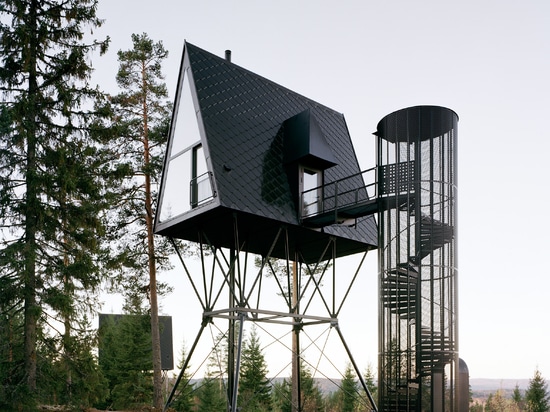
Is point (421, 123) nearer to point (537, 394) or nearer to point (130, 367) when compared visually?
point (130, 367)

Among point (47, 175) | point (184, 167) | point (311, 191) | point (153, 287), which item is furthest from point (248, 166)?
point (153, 287)

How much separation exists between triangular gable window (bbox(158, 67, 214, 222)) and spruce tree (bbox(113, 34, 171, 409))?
406cm

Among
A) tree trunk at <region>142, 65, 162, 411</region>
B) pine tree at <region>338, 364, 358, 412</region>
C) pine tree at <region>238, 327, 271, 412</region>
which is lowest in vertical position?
pine tree at <region>338, 364, 358, 412</region>

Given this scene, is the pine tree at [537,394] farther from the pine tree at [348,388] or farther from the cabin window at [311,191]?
the cabin window at [311,191]

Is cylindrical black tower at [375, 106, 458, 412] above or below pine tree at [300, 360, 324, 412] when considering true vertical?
above

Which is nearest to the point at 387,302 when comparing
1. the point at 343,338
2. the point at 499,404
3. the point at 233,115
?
the point at 343,338

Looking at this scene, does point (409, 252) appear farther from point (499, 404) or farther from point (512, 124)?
point (499, 404)

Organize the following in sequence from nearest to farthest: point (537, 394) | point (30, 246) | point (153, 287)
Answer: point (30, 246), point (153, 287), point (537, 394)

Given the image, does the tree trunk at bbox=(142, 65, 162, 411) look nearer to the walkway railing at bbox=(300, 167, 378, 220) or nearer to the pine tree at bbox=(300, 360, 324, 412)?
the walkway railing at bbox=(300, 167, 378, 220)

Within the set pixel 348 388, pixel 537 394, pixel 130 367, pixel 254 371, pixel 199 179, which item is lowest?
pixel 348 388

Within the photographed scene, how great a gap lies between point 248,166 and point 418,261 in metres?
4.51

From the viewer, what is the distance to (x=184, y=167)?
51.5ft

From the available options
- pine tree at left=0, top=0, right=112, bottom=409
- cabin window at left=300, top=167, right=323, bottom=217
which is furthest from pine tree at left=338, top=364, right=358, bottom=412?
pine tree at left=0, top=0, right=112, bottom=409

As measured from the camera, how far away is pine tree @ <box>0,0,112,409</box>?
15945mm
